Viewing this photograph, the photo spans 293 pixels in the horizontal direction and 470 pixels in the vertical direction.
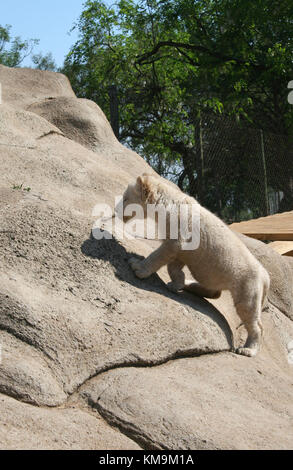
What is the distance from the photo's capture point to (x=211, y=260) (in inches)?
202

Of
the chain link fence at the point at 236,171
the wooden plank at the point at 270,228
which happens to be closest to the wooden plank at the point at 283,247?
the wooden plank at the point at 270,228

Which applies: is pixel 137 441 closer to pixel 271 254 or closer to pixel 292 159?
pixel 271 254

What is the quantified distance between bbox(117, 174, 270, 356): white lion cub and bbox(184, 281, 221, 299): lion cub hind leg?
6 centimetres

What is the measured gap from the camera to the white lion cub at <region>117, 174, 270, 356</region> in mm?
5082

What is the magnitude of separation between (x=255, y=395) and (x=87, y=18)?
18.9 m

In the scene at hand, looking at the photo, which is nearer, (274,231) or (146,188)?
(146,188)

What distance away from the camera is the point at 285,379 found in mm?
4895

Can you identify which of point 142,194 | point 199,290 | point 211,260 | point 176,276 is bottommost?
point 199,290

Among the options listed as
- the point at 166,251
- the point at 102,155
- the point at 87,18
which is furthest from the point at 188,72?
the point at 166,251

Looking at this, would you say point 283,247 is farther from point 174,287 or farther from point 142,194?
point 142,194

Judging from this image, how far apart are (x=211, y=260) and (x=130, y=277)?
756mm

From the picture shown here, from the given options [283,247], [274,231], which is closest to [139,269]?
[274,231]

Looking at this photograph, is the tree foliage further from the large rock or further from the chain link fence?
the large rock

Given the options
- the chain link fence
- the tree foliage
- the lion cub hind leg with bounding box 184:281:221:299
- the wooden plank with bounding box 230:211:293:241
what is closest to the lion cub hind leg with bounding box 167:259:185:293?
the lion cub hind leg with bounding box 184:281:221:299
